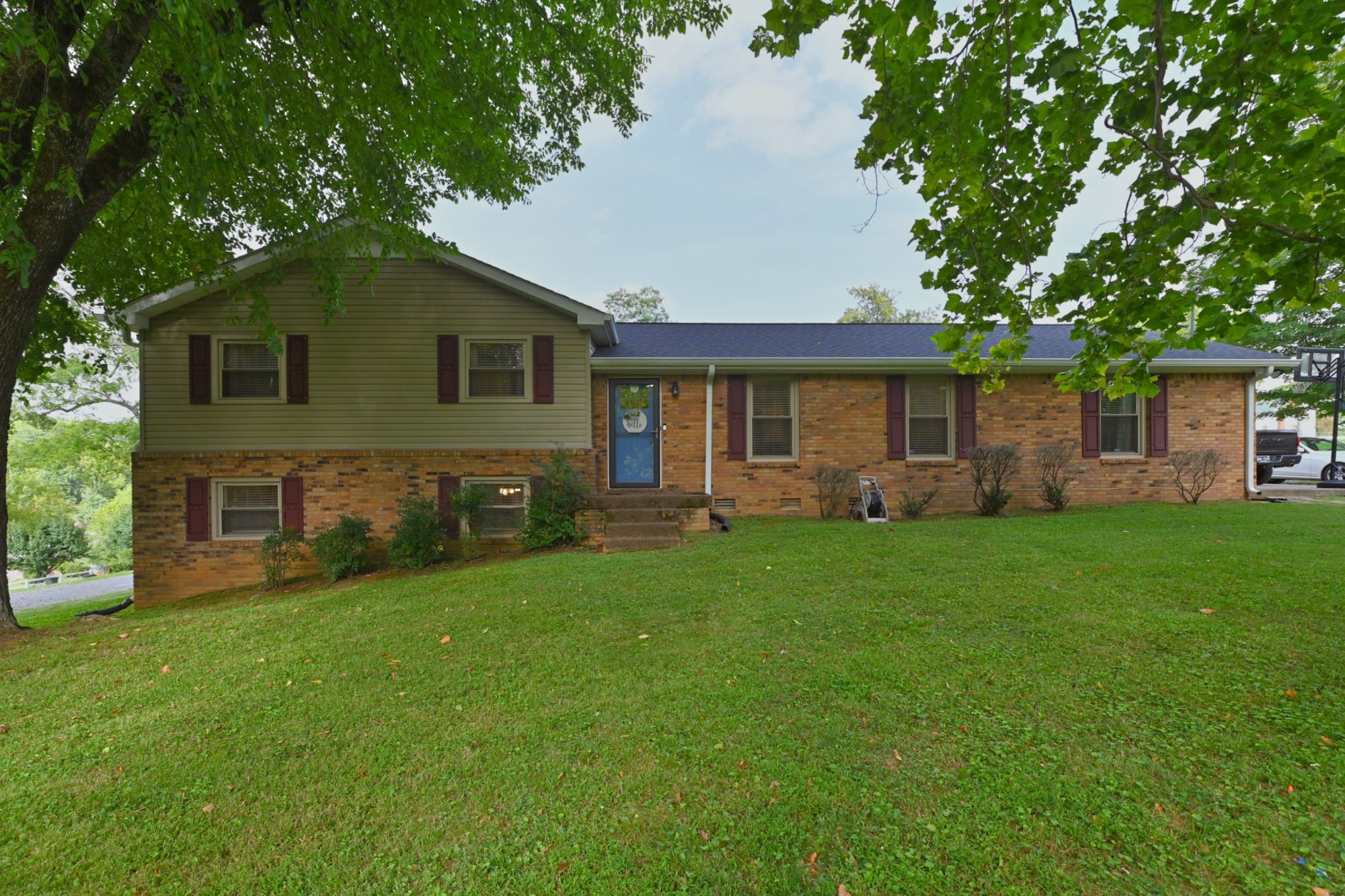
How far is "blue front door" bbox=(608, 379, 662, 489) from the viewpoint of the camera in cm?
888

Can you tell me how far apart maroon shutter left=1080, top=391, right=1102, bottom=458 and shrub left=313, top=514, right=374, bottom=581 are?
12222 mm

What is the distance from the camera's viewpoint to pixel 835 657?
3.44 m

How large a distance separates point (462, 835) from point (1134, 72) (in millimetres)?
5692

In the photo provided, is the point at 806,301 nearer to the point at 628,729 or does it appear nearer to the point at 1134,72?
the point at 1134,72

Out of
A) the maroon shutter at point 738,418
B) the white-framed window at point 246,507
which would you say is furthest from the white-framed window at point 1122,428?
the white-framed window at point 246,507

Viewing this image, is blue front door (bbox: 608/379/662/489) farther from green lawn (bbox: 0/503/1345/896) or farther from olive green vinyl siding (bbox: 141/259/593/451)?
green lawn (bbox: 0/503/1345/896)

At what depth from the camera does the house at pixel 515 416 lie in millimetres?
7727

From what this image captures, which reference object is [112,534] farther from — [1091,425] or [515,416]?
[1091,425]

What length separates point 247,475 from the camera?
781 cm

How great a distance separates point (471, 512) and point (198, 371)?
4.92m

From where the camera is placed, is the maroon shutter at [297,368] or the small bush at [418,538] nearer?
the small bush at [418,538]

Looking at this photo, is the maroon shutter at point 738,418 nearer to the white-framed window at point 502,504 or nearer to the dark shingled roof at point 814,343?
the dark shingled roof at point 814,343

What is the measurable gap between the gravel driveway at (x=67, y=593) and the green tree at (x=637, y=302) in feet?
78.4

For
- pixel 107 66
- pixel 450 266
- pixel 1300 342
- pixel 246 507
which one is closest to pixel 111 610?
pixel 246 507
